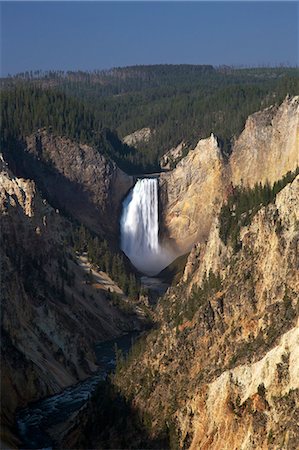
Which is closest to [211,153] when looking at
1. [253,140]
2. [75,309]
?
[253,140]

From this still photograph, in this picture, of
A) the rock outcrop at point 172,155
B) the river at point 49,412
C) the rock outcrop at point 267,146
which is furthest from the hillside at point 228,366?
the rock outcrop at point 172,155

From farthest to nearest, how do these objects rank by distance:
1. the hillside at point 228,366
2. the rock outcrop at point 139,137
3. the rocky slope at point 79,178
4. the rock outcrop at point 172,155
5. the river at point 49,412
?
the rock outcrop at point 139,137, the rock outcrop at point 172,155, the rocky slope at point 79,178, the river at point 49,412, the hillside at point 228,366

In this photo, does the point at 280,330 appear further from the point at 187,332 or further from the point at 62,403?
the point at 62,403

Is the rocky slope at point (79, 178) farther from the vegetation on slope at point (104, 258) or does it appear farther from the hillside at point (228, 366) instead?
the hillside at point (228, 366)

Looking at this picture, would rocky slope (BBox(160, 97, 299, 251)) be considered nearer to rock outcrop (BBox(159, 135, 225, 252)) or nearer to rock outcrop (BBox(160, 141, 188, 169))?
rock outcrop (BBox(159, 135, 225, 252))

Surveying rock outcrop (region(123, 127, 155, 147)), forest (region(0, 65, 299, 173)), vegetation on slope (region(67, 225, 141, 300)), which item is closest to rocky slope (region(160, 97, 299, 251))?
forest (region(0, 65, 299, 173))
